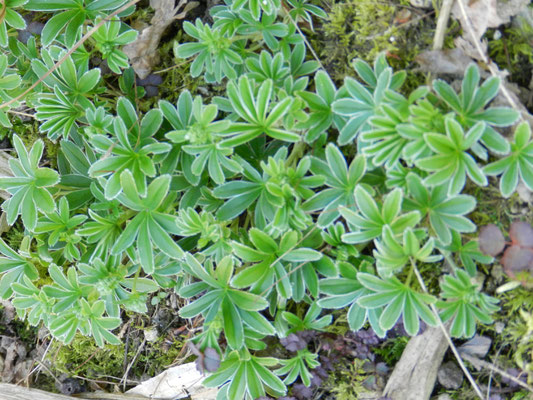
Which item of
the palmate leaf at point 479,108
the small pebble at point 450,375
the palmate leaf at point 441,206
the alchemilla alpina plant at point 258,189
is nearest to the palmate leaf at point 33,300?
the alchemilla alpina plant at point 258,189

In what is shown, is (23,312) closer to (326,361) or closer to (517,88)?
(326,361)

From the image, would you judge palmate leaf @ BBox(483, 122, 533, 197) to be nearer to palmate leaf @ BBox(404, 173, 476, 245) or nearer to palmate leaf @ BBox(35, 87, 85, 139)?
palmate leaf @ BBox(404, 173, 476, 245)

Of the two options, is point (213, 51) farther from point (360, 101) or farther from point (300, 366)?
point (300, 366)

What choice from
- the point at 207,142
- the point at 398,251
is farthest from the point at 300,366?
the point at 207,142

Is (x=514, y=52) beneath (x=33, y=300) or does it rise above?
above

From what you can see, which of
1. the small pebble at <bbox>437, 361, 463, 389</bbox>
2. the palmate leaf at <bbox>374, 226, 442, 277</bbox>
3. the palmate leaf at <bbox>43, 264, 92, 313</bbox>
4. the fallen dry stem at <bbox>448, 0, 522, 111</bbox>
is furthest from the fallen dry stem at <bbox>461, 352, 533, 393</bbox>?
the palmate leaf at <bbox>43, 264, 92, 313</bbox>

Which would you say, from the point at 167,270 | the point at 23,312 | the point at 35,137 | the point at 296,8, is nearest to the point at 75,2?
the point at 35,137
